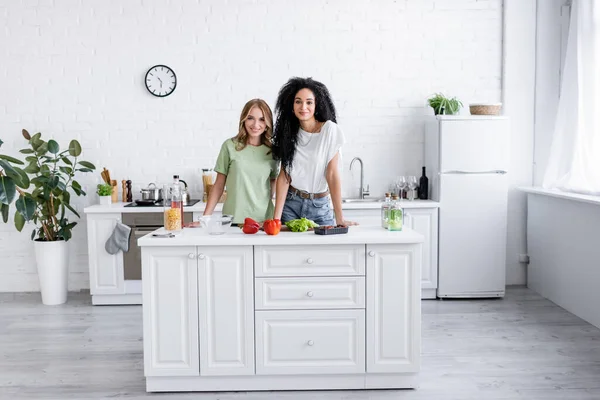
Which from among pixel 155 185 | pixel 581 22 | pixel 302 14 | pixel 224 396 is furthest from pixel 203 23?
pixel 224 396

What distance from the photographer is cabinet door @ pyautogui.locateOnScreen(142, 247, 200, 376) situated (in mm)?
3174

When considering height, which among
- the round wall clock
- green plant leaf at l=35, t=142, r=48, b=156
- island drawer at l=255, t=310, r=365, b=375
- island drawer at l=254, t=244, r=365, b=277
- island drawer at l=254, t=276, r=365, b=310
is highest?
the round wall clock

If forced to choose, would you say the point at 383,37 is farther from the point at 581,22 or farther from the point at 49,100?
the point at 49,100

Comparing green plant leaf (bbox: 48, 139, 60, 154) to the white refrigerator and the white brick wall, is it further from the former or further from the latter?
the white refrigerator

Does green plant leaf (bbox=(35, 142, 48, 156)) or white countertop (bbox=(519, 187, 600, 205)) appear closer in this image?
white countertop (bbox=(519, 187, 600, 205))

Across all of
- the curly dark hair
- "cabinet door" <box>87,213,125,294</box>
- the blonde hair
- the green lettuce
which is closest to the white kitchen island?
the green lettuce

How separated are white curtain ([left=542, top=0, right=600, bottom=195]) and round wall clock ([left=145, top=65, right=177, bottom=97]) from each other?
11.3ft

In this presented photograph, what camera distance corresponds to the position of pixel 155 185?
18.6ft

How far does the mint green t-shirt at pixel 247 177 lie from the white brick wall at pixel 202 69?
2.05 m

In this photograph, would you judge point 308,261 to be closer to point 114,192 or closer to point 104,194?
point 104,194

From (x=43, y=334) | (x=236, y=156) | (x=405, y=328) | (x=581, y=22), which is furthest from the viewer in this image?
(x=581, y=22)

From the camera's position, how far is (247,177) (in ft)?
12.1

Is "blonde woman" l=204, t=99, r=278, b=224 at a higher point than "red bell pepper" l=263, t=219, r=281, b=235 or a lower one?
higher

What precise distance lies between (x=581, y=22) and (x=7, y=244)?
5422 millimetres
